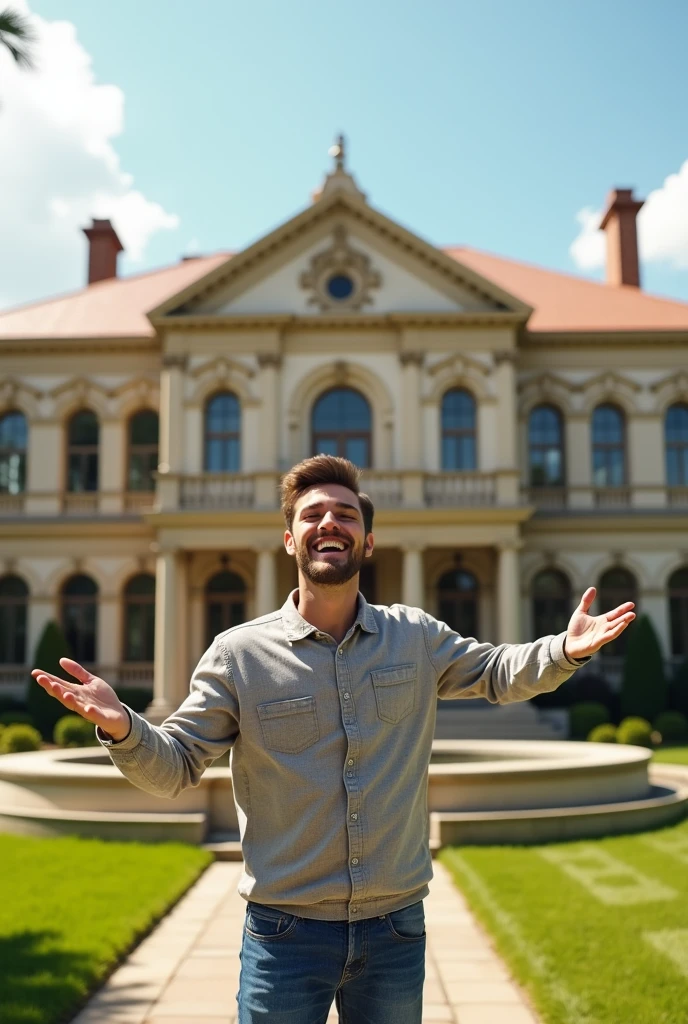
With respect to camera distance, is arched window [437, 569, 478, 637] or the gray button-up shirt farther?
arched window [437, 569, 478, 637]

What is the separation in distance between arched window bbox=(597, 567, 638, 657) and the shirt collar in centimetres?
2406

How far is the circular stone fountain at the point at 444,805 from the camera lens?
10.5 meters

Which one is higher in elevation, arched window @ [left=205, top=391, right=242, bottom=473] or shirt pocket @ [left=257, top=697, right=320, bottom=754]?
arched window @ [left=205, top=391, right=242, bottom=473]

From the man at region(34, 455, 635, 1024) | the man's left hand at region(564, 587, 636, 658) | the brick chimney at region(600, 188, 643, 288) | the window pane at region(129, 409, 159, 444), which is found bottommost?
the man at region(34, 455, 635, 1024)

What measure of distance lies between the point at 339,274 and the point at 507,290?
15.8ft

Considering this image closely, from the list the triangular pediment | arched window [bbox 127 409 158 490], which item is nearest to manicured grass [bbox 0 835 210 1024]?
arched window [bbox 127 409 158 490]

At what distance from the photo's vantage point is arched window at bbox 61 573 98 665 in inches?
1055

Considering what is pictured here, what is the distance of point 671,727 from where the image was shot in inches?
878

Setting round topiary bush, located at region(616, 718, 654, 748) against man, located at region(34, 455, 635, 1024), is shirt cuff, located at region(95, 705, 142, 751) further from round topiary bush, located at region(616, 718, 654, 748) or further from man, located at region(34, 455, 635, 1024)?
round topiary bush, located at region(616, 718, 654, 748)

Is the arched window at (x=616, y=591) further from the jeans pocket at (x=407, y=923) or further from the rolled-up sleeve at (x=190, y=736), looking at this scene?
the rolled-up sleeve at (x=190, y=736)

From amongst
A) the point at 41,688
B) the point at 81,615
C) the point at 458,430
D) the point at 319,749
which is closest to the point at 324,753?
the point at 319,749

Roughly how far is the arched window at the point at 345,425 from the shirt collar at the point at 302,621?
2283 centimetres

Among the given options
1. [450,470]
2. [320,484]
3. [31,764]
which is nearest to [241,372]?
[450,470]

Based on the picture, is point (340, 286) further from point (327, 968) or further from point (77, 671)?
point (327, 968)
